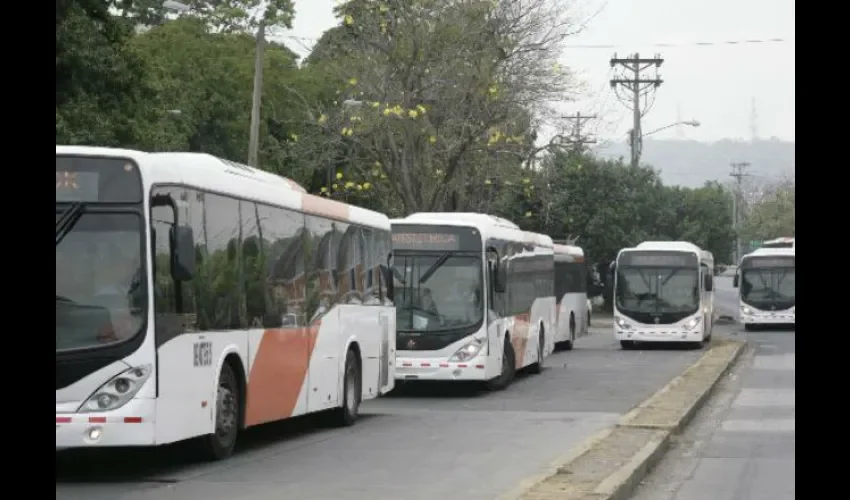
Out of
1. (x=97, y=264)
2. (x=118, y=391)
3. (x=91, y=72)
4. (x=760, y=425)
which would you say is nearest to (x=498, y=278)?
(x=760, y=425)

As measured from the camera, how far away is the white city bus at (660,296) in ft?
142

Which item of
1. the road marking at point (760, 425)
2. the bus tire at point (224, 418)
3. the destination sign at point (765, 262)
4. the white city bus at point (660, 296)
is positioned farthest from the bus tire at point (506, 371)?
the destination sign at point (765, 262)

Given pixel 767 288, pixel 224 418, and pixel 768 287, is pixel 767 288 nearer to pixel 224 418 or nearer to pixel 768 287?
pixel 768 287

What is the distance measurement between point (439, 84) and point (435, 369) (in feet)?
56.8

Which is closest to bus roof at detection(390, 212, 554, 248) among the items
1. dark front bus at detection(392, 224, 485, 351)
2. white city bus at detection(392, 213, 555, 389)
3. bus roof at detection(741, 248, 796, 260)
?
white city bus at detection(392, 213, 555, 389)

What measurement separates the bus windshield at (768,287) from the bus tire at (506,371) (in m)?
31.0

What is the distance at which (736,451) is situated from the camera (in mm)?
16688

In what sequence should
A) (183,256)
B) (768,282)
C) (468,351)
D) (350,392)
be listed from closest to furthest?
1. (183,256)
2. (350,392)
3. (468,351)
4. (768,282)

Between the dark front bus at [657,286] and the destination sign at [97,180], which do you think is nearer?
the destination sign at [97,180]

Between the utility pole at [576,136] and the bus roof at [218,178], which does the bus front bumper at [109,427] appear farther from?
the utility pole at [576,136]

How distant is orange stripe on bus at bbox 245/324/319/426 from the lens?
50.9 ft

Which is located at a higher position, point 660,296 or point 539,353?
point 660,296

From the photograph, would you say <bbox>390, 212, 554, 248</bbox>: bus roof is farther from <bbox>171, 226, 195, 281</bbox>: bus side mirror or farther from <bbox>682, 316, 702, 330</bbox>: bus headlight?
<bbox>682, 316, 702, 330</bbox>: bus headlight
